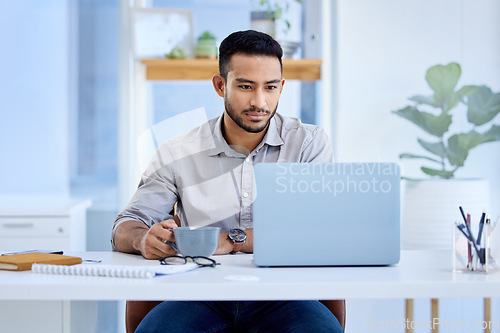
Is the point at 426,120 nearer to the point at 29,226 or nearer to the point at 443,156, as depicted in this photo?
the point at 443,156

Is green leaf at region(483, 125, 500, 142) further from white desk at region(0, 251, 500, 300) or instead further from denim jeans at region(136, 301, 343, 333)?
white desk at region(0, 251, 500, 300)

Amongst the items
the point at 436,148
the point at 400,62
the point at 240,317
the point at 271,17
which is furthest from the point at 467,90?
the point at 240,317

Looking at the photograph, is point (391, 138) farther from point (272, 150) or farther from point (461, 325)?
point (272, 150)

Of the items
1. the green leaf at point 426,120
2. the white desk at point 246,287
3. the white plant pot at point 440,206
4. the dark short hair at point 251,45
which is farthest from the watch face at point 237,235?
the green leaf at point 426,120

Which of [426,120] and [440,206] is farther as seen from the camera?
[426,120]

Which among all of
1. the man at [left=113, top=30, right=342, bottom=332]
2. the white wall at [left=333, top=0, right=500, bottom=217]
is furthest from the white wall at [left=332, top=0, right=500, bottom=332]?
the man at [left=113, top=30, right=342, bottom=332]

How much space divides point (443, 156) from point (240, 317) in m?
1.95

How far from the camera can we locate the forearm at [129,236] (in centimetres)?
145

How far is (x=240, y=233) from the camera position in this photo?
1487 millimetres

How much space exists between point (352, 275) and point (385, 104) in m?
2.35

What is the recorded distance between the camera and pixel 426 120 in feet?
9.86

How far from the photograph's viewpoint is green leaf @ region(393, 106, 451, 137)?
9.80ft

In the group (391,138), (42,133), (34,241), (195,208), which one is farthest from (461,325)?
(42,133)

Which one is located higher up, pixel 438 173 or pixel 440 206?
pixel 438 173
